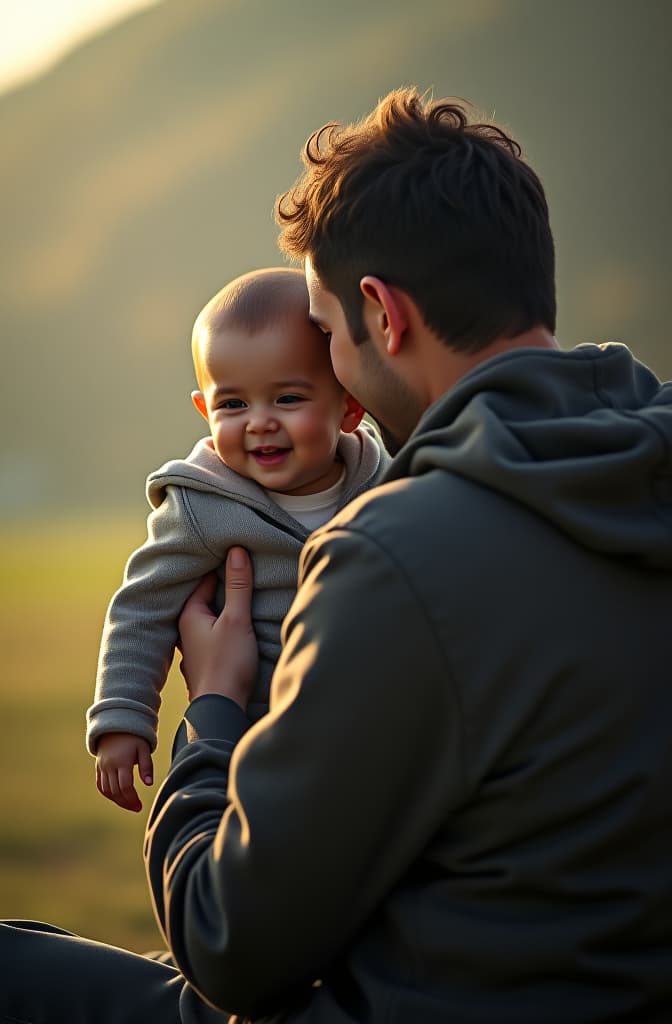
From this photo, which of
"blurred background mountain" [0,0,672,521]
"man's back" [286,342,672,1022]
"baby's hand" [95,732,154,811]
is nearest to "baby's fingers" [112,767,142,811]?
"baby's hand" [95,732,154,811]

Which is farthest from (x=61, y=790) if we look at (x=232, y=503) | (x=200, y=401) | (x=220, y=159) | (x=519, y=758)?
(x=220, y=159)

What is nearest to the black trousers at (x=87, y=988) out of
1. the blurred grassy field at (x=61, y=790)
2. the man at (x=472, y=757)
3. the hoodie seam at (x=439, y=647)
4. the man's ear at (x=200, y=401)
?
the man at (x=472, y=757)

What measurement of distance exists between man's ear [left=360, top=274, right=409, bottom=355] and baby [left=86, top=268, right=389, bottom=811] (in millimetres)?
426

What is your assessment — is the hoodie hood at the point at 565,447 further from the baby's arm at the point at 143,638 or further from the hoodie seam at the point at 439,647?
the baby's arm at the point at 143,638

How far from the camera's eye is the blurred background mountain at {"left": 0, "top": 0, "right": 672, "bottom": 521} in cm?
2606

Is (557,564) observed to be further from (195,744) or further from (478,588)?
(195,744)

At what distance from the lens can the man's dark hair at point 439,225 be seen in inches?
65.5

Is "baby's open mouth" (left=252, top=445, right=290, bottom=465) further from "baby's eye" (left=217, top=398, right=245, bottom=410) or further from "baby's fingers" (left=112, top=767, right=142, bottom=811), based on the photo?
"baby's fingers" (left=112, top=767, right=142, bottom=811)

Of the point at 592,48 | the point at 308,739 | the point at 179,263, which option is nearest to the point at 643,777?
the point at 308,739

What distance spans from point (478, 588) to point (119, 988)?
80cm

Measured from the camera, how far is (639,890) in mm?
1299

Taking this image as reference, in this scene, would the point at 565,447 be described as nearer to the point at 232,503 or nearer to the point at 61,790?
the point at 232,503

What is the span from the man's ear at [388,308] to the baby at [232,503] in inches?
16.8

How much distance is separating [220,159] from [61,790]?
935 inches
